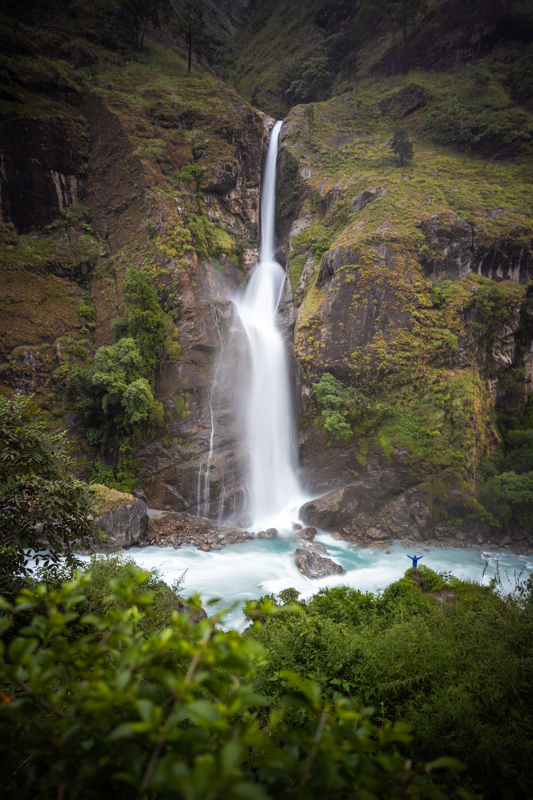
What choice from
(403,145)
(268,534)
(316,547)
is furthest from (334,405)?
(403,145)

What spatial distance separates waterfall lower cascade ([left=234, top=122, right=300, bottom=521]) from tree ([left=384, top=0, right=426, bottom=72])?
28.7 metres

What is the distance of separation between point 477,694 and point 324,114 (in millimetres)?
36131

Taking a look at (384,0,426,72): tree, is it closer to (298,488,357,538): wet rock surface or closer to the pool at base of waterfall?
(298,488,357,538): wet rock surface

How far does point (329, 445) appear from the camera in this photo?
1616 centimetres

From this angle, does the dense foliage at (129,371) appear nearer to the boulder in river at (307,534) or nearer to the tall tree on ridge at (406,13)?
the boulder in river at (307,534)

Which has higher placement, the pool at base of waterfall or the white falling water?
the white falling water

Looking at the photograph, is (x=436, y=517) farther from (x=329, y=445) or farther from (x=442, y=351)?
(x=442, y=351)

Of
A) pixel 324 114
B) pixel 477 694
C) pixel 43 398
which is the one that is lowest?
pixel 477 694

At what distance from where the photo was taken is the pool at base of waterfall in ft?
34.9

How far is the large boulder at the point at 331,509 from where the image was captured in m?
14.6

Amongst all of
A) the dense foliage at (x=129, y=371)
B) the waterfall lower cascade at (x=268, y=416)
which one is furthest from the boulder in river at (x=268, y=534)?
the dense foliage at (x=129, y=371)

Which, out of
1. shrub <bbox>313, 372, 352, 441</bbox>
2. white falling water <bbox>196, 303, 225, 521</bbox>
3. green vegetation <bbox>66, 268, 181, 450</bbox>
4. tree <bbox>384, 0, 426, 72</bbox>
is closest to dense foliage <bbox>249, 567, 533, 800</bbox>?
shrub <bbox>313, 372, 352, 441</bbox>

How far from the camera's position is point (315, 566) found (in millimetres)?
11602

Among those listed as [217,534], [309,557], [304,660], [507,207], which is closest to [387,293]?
[507,207]
